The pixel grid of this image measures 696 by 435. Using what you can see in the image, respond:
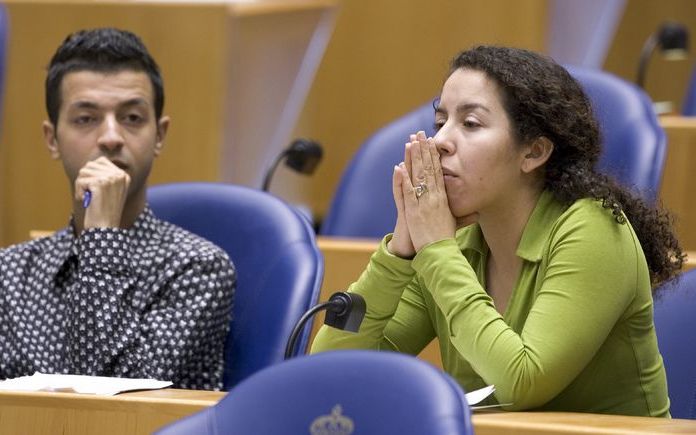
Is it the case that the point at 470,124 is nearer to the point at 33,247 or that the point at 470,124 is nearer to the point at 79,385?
the point at 79,385

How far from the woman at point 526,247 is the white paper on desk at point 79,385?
353 mm

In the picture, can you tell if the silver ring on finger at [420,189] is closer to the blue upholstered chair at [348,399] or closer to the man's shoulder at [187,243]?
the man's shoulder at [187,243]

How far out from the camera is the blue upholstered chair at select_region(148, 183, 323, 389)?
7.79 feet

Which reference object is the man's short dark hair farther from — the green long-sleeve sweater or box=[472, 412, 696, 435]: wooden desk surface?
box=[472, 412, 696, 435]: wooden desk surface

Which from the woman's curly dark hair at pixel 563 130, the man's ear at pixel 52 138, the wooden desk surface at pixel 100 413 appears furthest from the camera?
the man's ear at pixel 52 138

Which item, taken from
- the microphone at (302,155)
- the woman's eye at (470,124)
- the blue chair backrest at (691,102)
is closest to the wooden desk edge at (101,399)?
the woman's eye at (470,124)

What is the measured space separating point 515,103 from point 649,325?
0.36 metres

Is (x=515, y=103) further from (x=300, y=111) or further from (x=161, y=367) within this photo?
(x=300, y=111)

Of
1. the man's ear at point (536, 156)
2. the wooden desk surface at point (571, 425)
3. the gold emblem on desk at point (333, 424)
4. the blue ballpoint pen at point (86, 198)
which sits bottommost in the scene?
the wooden desk surface at point (571, 425)

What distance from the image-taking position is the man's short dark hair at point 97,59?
2.62 metres

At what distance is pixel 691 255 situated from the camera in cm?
268

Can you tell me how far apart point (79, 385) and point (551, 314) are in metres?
0.63

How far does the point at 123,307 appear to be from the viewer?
2.40 meters

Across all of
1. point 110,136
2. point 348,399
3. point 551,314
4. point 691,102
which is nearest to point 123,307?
point 110,136
